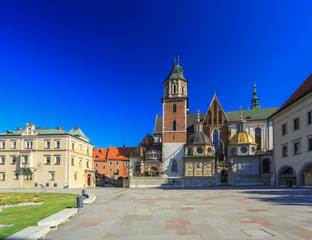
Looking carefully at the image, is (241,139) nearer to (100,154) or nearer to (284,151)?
(284,151)

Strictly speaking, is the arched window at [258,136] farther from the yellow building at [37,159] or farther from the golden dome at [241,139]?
the yellow building at [37,159]

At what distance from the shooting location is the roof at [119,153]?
252 ft

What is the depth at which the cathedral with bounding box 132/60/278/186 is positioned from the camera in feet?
160

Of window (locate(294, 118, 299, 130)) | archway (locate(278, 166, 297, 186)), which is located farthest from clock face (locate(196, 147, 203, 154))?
window (locate(294, 118, 299, 130))

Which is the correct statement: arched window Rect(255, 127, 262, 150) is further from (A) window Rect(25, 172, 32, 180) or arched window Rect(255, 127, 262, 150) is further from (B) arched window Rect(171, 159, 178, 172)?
(A) window Rect(25, 172, 32, 180)

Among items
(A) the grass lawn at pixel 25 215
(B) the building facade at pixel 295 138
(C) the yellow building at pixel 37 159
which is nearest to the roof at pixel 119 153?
(C) the yellow building at pixel 37 159

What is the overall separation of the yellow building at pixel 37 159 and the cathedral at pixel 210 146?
52.3ft

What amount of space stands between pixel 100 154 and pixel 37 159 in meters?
31.0

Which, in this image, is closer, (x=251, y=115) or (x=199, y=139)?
(x=199, y=139)

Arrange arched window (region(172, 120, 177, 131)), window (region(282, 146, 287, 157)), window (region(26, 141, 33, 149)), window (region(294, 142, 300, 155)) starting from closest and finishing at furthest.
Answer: window (region(294, 142, 300, 155)) < window (region(282, 146, 287, 157)) < window (region(26, 141, 33, 149)) < arched window (region(172, 120, 177, 131))

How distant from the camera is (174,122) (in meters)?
56.0

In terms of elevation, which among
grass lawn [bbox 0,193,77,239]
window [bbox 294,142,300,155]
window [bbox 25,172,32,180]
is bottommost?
window [bbox 25,172,32,180]

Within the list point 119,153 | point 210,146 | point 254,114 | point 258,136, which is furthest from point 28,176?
point 254,114

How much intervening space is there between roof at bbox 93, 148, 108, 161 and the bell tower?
29378mm
